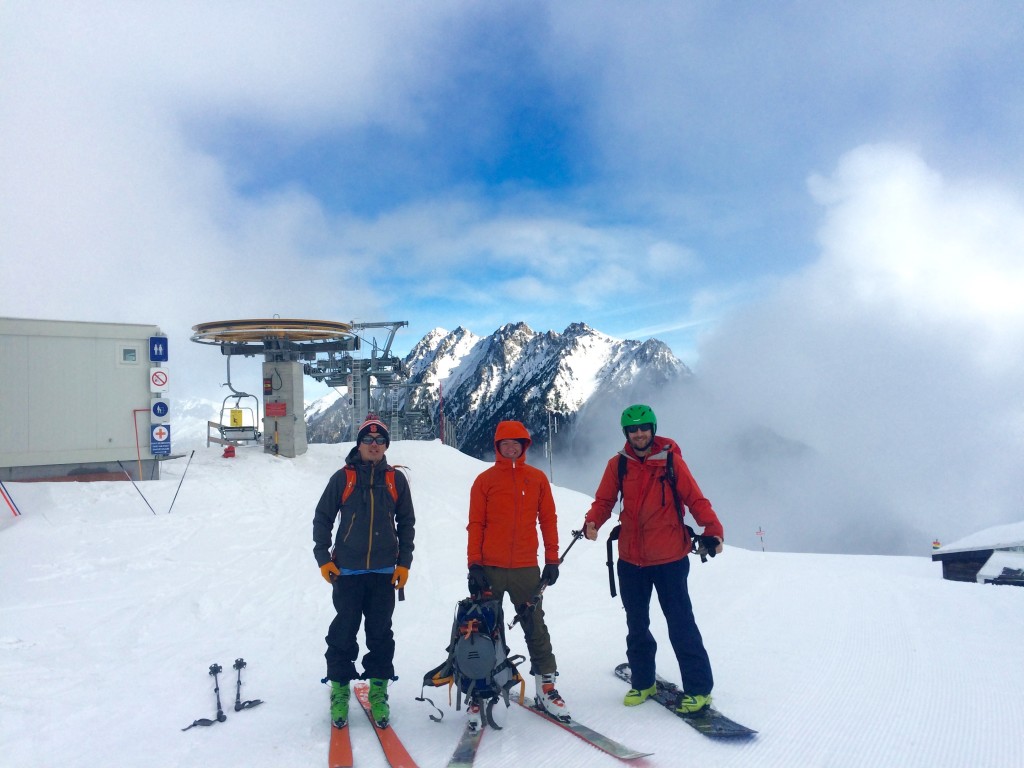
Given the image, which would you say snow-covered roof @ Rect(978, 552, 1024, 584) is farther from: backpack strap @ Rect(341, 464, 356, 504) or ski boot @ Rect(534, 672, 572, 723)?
backpack strap @ Rect(341, 464, 356, 504)

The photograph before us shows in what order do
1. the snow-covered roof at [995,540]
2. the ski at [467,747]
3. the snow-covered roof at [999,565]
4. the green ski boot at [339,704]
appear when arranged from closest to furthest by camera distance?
the ski at [467,747] < the green ski boot at [339,704] < the snow-covered roof at [999,565] < the snow-covered roof at [995,540]

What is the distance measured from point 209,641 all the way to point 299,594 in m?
1.89

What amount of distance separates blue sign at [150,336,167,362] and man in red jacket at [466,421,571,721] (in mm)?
12601

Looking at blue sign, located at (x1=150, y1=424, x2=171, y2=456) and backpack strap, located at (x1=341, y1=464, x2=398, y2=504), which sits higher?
backpack strap, located at (x1=341, y1=464, x2=398, y2=504)

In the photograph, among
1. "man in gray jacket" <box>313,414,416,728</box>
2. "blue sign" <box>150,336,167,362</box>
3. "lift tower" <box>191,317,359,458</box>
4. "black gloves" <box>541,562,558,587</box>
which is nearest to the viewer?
"man in gray jacket" <box>313,414,416,728</box>

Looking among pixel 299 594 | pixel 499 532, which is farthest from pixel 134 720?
pixel 299 594

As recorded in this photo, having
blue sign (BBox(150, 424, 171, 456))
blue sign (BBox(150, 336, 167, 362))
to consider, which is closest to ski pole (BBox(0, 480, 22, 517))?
blue sign (BBox(150, 424, 171, 456))

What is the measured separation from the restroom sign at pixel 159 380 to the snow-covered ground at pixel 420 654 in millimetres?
3097

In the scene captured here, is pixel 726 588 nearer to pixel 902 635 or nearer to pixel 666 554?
pixel 902 635

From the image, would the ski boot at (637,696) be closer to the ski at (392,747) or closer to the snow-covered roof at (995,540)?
the ski at (392,747)

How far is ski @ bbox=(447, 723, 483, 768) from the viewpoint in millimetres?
3682

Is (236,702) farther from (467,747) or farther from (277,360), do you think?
(277,360)

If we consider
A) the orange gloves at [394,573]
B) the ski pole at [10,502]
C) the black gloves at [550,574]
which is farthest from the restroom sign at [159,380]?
the black gloves at [550,574]

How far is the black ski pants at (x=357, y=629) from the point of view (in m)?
4.39
